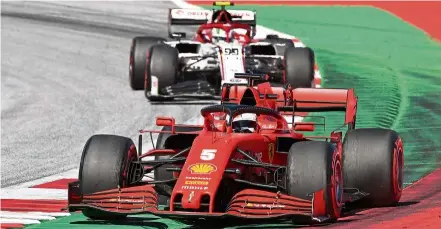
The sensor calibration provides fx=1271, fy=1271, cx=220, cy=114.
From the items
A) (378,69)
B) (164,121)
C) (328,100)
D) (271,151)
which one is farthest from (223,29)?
(271,151)

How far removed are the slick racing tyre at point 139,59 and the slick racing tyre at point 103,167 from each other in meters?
12.8

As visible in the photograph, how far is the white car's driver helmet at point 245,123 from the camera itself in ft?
46.1

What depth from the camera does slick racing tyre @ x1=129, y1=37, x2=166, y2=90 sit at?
26312mm

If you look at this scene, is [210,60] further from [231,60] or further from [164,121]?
[164,121]

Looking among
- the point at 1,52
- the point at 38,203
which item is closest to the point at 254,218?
the point at 38,203

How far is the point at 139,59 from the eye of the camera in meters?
26.4

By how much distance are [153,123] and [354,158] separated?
9411 millimetres

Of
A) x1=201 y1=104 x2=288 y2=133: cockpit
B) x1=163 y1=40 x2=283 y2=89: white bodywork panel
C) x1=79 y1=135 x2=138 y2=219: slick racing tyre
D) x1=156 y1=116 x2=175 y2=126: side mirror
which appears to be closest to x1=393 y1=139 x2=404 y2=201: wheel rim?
x1=201 y1=104 x2=288 y2=133: cockpit

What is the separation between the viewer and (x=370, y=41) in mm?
34125

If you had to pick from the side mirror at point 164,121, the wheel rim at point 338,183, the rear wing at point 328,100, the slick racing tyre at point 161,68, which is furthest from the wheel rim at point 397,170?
the slick racing tyre at point 161,68

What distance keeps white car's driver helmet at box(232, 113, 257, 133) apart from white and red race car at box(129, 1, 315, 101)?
899 centimetres

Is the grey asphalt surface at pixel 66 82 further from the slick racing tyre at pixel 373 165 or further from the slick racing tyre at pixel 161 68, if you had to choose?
the slick racing tyre at pixel 373 165

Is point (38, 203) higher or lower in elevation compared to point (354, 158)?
lower

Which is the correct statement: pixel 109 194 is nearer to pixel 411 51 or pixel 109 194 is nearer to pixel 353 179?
pixel 353 179
